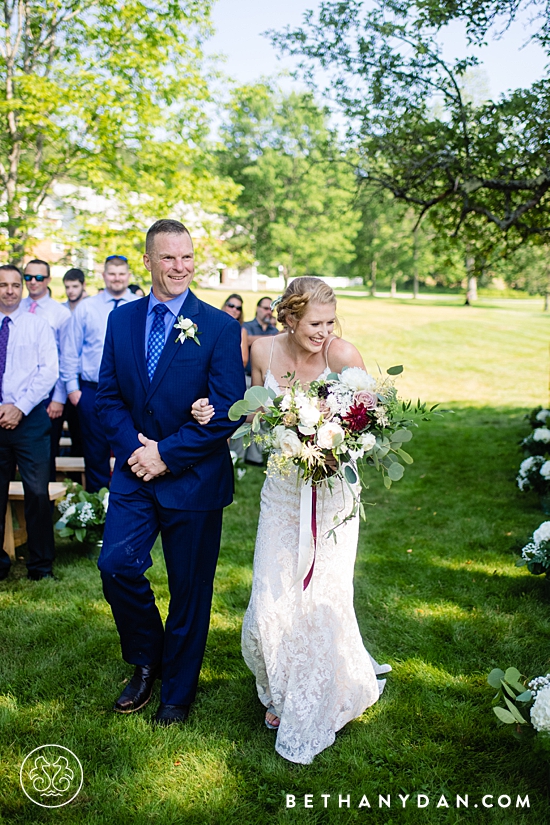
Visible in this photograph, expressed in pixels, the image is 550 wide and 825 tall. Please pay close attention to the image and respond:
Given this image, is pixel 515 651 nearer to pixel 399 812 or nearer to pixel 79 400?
pixel 399 812

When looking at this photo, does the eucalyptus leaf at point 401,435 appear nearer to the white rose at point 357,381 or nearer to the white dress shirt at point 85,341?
the white rose at point 357,381

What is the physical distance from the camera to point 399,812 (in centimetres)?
334

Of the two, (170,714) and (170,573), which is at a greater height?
(170,573)

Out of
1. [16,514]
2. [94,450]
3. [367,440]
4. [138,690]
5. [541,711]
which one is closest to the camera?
[541,711]

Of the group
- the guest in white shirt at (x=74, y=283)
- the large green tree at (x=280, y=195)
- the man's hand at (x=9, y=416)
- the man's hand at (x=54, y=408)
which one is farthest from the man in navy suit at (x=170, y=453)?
the large green tree at (x=280, y=195)

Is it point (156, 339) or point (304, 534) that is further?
point (156, 339)

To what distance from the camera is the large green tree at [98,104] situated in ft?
37.3

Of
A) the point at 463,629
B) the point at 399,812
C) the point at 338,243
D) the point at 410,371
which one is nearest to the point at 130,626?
the point at 399,812

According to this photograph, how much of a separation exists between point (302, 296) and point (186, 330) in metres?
0.65

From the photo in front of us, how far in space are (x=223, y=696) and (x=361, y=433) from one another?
1929 mm

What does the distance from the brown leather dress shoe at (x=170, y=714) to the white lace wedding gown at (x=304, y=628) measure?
509mm

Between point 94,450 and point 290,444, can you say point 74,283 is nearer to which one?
point 94,450

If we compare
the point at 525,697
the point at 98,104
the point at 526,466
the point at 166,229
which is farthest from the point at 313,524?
the point at 98,104

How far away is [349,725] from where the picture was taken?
4.02 m
